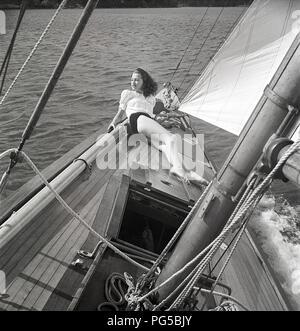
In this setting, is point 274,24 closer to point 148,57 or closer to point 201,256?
point 201,256

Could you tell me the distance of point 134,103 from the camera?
15.3 feet

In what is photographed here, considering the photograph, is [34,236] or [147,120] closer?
[34,236]

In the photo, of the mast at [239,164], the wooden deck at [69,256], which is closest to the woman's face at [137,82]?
the wooden deck at [69,256]

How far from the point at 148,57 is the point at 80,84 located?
773 cm

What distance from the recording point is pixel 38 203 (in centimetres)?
263

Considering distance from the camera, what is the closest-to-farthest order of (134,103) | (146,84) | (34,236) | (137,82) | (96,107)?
1. (34,236)
2. (134,103)
3. (137,82)
4. (146,84)
5. (96,107)

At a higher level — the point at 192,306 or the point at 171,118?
the point at 171,118

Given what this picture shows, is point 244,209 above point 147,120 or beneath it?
beneath

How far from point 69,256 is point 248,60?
12.9 ft

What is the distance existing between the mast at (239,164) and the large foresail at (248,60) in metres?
3.53

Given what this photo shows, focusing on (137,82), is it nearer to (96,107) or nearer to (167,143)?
(167,143)

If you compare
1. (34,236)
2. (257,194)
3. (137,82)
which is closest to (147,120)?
(137,82)

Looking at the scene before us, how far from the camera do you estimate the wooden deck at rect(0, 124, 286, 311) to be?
2453 mm

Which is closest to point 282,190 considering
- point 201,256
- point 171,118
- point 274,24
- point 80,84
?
point 171,118
